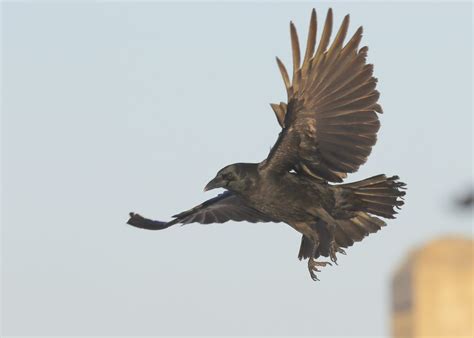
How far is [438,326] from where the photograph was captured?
210 feet

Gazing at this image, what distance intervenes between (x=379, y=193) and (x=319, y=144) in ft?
2.71

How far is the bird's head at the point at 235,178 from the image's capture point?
14.9 metres

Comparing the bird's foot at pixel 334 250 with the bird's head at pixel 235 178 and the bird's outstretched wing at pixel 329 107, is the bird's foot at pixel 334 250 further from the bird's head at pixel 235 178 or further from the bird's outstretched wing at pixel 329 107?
the bird's head at pixel 235 178

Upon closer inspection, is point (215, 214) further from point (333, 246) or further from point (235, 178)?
point (235, 178)

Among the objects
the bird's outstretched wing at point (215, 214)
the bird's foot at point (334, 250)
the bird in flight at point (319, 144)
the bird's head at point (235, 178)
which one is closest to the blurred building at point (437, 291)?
the bird's outstretched wing at point (215, 214)

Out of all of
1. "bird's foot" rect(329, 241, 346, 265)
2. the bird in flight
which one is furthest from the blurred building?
the bird in flight

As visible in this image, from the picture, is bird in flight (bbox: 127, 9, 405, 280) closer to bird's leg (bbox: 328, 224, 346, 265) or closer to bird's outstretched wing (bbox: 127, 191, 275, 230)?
bird's leg (bbox: 328, 224, 346, 265)

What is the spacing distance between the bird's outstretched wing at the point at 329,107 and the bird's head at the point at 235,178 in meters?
0.19

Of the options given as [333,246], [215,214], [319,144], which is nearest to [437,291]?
[215,214]

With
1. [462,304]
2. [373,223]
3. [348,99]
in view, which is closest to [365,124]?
[348,99]

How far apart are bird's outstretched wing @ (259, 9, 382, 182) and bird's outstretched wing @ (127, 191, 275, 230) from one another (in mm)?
1202

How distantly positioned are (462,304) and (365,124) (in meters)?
49.9

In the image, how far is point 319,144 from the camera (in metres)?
15.1

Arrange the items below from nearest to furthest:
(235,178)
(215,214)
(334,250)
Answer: (235,178), (334,250), (215,214)
